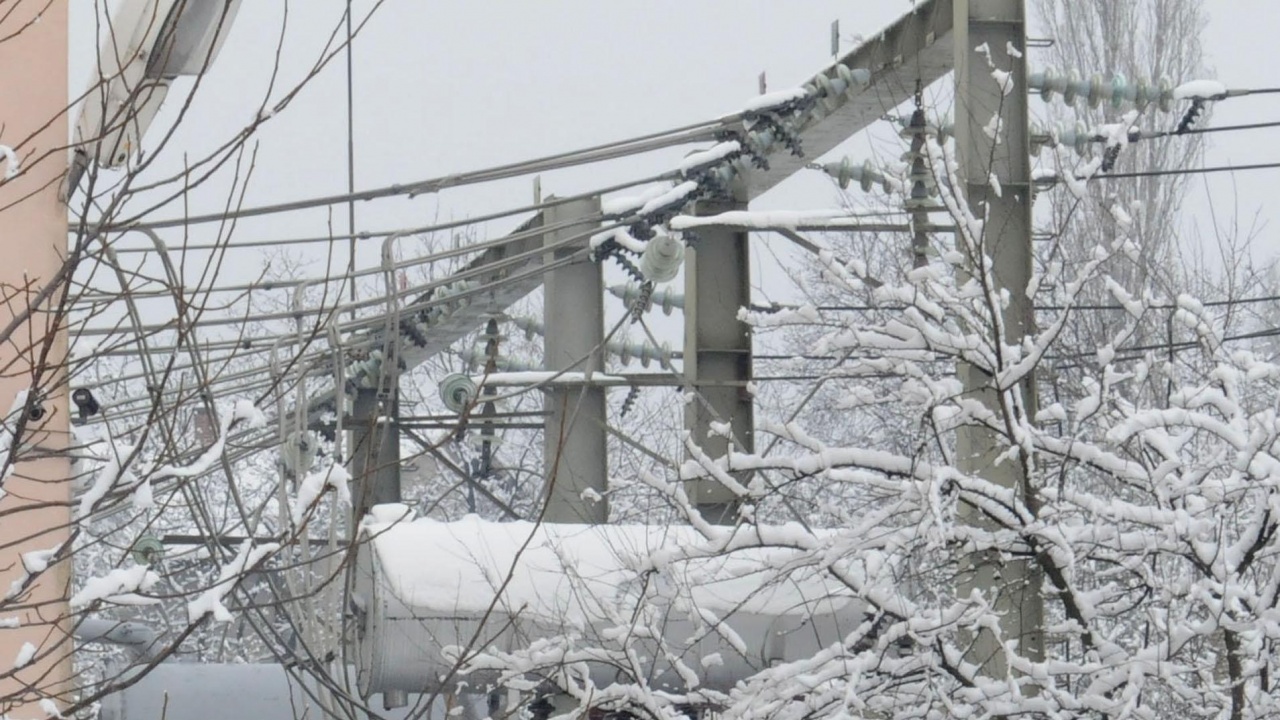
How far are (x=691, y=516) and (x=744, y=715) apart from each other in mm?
769

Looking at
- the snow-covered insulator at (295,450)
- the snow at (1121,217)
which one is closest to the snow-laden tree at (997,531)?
the snow at (1121,217)

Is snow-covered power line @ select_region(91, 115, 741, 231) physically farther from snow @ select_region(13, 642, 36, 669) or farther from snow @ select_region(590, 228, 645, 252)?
snow @ select_region(13, 642, 36, 669)

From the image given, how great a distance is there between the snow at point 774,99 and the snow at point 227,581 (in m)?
7.10

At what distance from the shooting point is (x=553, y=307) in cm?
1289

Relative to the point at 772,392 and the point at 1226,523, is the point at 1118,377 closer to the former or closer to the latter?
the point at 1226,523

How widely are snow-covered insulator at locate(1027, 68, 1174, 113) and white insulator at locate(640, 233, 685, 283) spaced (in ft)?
8.74

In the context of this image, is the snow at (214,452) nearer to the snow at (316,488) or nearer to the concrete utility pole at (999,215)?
the snow at (316,488)

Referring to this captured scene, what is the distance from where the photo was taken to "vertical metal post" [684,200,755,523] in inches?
471

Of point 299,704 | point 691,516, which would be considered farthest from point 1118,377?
point 299,704

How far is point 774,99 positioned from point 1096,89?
1.84 meters

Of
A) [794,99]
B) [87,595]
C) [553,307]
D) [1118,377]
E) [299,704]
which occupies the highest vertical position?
[794,99]

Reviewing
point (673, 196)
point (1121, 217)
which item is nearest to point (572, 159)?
point (673, 196)

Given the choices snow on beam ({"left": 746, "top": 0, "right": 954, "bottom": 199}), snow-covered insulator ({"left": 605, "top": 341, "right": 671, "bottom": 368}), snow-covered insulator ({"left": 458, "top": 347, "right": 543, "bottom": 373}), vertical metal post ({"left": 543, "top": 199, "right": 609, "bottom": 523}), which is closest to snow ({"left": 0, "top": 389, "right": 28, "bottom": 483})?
snow on beam ({"left": 746, "top": 0, "right": 954, "bottom": 199})

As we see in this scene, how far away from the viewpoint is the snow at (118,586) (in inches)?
148
